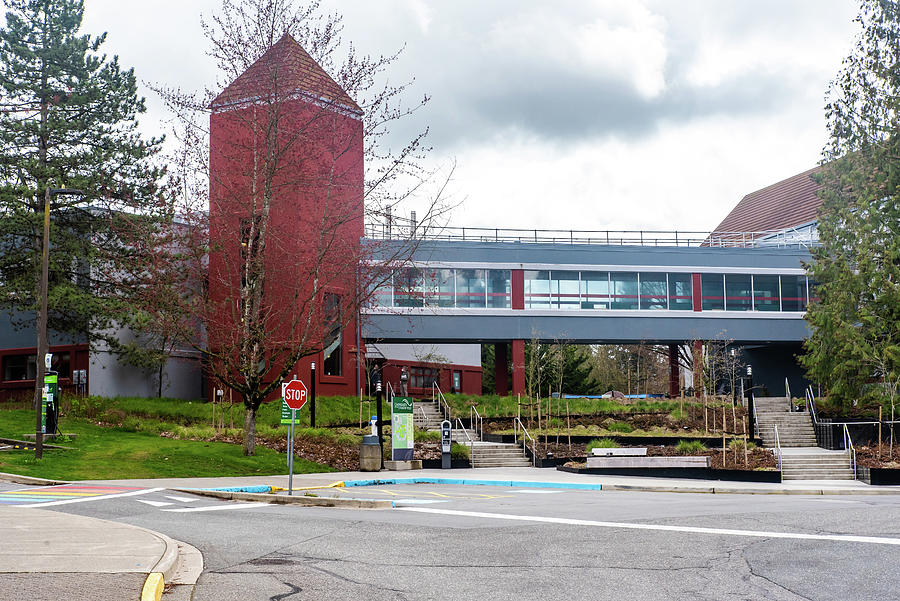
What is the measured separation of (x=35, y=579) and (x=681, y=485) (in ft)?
58.2

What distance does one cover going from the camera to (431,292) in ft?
144

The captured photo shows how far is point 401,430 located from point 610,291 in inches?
843

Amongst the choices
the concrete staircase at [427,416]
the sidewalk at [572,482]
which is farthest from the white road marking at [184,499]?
the concrete staircase at [427,416]

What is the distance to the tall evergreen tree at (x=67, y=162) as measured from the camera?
115ft

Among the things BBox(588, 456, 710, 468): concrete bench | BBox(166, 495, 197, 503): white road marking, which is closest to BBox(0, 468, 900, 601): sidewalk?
BBox(166, 495, 197, 503): white road marking

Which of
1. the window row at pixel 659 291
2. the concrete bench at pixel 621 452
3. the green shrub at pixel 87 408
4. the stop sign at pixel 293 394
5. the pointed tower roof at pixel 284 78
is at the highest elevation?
the pointed tower roof at pixel 284 78

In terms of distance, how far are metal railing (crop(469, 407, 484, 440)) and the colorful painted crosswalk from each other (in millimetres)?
17099

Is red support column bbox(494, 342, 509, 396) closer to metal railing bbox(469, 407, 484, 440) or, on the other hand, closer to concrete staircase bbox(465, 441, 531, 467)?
metal railing bbox(469, 407, 484, 440)

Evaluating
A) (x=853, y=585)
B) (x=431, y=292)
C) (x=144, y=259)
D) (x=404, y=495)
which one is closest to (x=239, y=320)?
(x=144, y=259)

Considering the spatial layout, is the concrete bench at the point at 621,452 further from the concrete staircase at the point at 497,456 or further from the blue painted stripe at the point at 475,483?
the blue painted stripe at the point at 475,483

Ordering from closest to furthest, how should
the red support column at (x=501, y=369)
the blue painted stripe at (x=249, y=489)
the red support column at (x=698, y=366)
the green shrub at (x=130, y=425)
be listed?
the blue painted stripe at (x=249, y=489)
the green shrub at (x=130, y=425)
the red support column at (x=698, y=366)
the red support column at (x=501, y=369)

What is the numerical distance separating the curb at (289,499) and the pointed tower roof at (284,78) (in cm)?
1303

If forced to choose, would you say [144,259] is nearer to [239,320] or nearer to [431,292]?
[239,320]

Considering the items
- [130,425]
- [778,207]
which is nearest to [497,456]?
[130,425]
